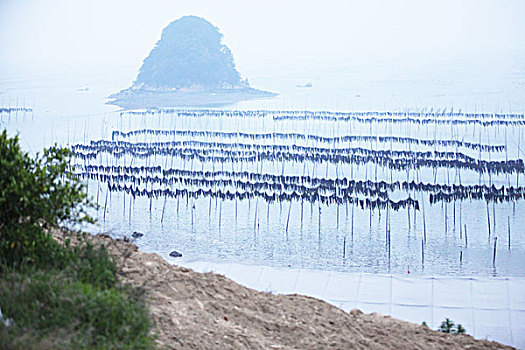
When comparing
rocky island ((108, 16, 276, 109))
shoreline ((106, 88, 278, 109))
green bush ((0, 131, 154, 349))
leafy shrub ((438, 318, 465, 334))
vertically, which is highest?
rocky island ((108, 16, 276, 109))

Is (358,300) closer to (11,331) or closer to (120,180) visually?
(11,331)

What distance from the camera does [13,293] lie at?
474 cm

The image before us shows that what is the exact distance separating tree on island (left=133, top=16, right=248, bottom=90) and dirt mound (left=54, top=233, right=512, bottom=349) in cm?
2586

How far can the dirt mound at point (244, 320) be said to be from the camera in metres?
5.46

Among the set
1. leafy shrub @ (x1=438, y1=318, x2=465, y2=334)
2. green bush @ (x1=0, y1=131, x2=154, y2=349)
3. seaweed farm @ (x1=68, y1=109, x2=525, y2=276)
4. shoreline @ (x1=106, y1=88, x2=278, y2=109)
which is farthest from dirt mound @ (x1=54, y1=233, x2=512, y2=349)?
shoreline @ (x1=106, y1=88, x2=278, y2=109)

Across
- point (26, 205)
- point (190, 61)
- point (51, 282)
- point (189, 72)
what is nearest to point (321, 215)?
point (26, 205)

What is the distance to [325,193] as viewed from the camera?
14.0m

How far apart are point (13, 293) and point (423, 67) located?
30.3 m

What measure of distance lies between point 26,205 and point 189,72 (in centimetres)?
2780

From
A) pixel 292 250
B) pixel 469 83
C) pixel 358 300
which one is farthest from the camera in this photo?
pixel 469 83

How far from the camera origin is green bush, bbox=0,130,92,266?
5.18 meters

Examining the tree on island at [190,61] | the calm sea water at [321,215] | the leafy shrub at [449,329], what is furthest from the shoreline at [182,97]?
the leafy shrub at [449,329]

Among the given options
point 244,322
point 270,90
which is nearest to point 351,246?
point 244,322

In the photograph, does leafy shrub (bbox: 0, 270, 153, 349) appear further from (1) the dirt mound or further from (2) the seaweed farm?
(2) the seaweed farm
